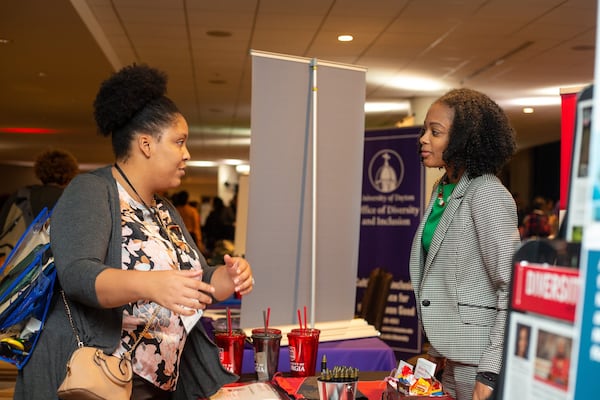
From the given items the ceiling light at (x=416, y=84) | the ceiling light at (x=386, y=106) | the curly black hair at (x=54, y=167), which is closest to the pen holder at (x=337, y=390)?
the curly black hair at (x=54, y=167)

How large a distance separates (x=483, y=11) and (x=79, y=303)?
5.15 m

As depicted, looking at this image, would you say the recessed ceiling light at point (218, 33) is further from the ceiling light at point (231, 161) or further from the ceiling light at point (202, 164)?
the ceiling light at point (202, 164)

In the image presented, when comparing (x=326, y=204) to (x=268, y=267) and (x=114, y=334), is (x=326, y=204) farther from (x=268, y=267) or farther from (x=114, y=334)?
(x=114, y=334)

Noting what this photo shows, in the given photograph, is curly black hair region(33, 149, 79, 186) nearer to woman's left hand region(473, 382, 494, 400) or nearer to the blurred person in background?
the blurred person in background

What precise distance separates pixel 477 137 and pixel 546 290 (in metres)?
1.38

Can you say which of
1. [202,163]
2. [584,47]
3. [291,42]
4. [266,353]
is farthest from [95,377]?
[202,163]

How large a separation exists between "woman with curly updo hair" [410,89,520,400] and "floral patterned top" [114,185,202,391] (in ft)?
2.23

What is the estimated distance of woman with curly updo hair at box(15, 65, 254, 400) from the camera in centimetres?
162

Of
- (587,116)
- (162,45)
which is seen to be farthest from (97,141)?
(587,116)

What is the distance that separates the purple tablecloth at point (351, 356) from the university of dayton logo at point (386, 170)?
357 cm

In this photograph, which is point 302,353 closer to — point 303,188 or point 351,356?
point 351,356

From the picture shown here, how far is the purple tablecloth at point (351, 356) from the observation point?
273 centimetres

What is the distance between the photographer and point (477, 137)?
84.0 inches

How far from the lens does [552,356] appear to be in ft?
2.60
